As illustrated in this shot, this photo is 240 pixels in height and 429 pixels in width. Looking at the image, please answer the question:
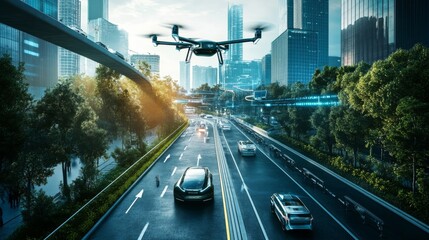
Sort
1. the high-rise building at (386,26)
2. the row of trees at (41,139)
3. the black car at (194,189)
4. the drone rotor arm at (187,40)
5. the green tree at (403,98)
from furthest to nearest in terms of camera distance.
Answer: the high-rise building at (386,26) < the drone rotor arm at (187,40) < the black car at (194,189) < the green tree at (403,98) < the row of trees at (41,139)

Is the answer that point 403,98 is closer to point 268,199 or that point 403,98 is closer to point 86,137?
point 268,199

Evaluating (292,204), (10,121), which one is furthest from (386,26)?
(10,121)

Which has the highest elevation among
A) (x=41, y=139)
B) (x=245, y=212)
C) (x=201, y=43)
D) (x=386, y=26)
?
(x=386, y=26)

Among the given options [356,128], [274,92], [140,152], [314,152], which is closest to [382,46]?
[274,92]

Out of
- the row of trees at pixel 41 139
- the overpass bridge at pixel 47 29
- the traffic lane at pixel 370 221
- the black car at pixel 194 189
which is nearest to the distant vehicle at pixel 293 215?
the traffic lane at pixel 370 221

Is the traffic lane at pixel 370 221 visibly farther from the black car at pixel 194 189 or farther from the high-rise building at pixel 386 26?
the high-rise building at pixel 386 26

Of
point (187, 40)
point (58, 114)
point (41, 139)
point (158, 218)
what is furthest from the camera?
point (58, 114)

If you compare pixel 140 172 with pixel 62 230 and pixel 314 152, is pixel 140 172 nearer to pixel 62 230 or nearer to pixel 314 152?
pixel 62 230
